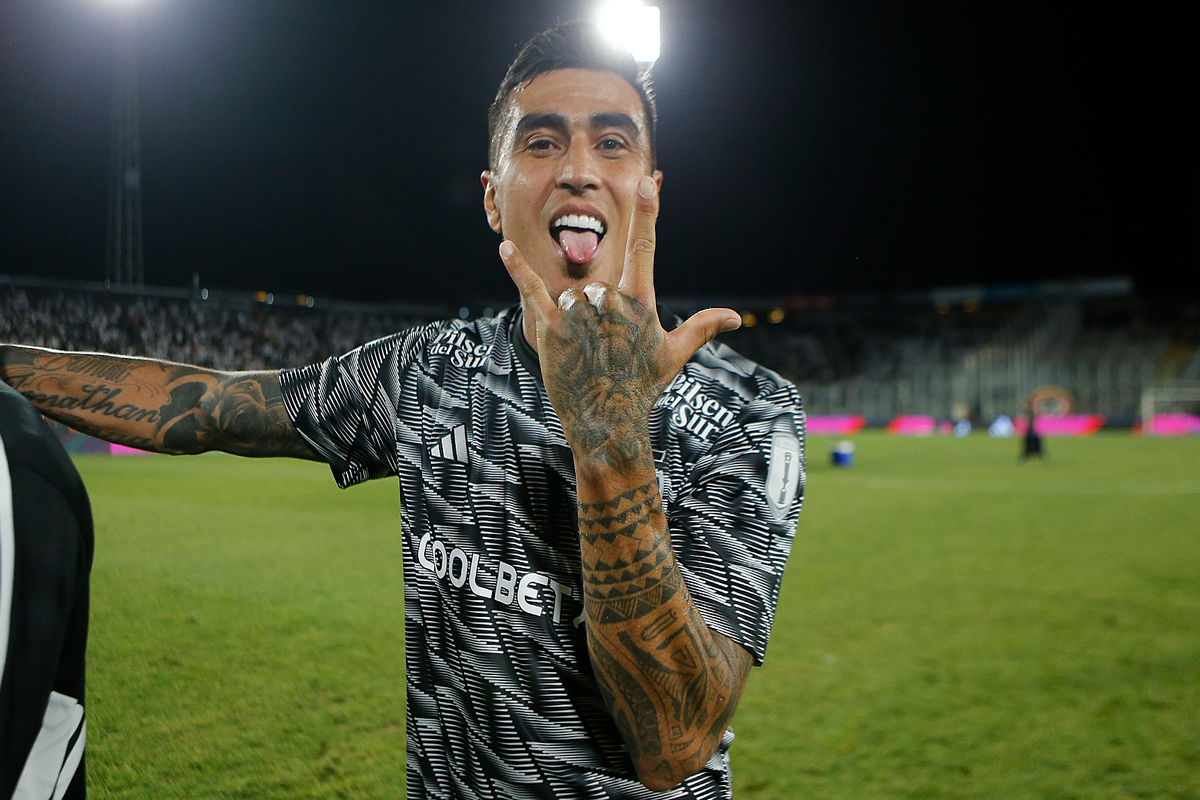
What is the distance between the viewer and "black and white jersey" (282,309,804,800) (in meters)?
1.26

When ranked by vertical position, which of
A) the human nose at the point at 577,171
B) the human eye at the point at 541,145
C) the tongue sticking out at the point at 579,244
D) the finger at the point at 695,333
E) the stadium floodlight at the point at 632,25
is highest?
the stadium floodlight at the point at 632,25

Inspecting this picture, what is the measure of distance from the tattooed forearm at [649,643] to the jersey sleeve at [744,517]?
77 mm

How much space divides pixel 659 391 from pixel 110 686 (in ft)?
7.61

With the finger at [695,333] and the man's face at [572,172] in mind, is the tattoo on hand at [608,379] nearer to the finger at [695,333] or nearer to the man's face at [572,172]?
the finger at [695,333]

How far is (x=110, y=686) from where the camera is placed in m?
2.36

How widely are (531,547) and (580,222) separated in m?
0.63

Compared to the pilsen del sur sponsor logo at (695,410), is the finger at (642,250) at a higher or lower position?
higher

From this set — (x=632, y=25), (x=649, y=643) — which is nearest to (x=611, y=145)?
(x=649, y=643)

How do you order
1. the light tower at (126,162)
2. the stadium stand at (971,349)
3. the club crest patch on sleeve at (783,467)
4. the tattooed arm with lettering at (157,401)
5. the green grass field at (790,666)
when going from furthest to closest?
the stadium stand at (971,349) → the light tower at (126,162) → the green grass field at (790,666) → the tattooed arm with lettering at (157,401) → the club crest patch on sleeve at (783,467)

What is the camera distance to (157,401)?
63.4 inches

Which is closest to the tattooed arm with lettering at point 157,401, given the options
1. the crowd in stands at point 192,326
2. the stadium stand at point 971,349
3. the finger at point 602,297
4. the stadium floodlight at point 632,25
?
the crowd in stands at point 192,326

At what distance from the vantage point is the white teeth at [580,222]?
1.42 meters

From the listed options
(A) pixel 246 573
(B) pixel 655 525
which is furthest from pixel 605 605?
(A) pixel 246 573

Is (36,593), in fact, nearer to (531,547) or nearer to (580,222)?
(531,547)
